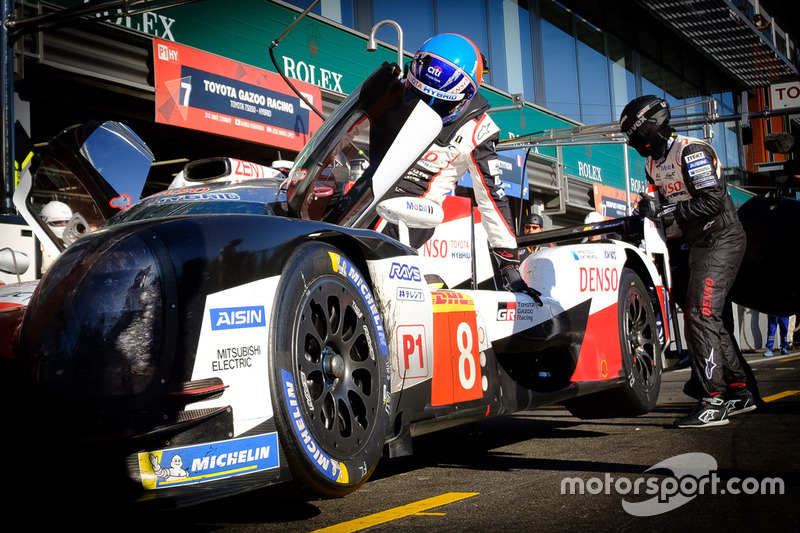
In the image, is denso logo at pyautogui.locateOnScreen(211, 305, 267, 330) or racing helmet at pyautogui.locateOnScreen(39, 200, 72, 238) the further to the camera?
racing helmet at pyautogui.locateOnScreen(39, 200, 72, 238)

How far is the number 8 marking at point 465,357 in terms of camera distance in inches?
146

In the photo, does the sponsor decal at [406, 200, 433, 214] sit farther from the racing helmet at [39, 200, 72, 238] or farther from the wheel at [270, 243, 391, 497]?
the racing helmet at [39, 200, 72, 238]

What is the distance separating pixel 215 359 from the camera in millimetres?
2488

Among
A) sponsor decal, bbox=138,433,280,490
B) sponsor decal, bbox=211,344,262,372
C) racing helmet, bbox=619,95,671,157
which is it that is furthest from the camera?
racing helmet, bbox=619,95,671,157

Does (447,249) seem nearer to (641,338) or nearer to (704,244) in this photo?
(641,338)

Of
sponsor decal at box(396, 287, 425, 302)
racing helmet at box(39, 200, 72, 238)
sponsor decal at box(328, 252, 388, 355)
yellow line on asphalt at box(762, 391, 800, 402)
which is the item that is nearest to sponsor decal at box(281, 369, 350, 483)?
sponsor decal at box(328, 252, 388, 355)

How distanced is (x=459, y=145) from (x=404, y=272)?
157cm

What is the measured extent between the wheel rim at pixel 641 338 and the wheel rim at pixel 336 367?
107 inches

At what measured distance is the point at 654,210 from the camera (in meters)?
5.57

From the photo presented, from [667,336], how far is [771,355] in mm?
10460

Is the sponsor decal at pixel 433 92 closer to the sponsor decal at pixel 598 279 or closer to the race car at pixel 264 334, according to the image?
the race car at pixel 264 334

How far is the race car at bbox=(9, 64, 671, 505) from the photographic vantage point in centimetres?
238

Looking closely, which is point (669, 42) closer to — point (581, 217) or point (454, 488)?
point (581, 217)

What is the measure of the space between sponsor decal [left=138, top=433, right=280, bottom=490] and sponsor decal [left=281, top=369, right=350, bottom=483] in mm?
92
